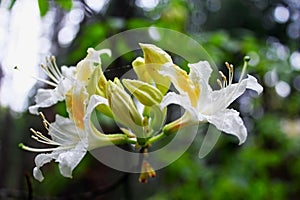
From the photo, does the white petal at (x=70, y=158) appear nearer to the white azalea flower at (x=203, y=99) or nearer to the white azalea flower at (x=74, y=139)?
the white azalea flower at (x=74, y=139)

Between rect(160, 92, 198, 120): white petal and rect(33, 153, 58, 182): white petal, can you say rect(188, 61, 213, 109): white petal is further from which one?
rect(33, 153, 58, 182): white petal

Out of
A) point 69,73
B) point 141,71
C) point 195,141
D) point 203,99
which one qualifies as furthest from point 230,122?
point 195,141

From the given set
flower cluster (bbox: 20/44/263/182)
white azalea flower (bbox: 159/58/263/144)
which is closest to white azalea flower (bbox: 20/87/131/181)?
flower cluster (bbox: 20/44/263/182)

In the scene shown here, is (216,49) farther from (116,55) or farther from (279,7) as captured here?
(279,7)

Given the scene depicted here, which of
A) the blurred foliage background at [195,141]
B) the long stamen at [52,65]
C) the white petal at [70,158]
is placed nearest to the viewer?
the white petal at [70,158]

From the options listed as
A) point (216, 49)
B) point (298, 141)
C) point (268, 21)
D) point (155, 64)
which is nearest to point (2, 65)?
point (216, 49)

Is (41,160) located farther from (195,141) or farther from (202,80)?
(195,141)

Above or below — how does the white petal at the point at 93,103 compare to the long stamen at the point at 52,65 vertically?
above

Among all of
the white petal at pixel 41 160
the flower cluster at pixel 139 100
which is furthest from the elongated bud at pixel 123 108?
the white petal at pixel 41 160

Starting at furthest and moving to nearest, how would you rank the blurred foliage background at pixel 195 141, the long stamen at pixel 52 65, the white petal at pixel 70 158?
the blurred foliage background at pixel 195 141
the long stamen at pixel 52 65
the white petal at pixel 70 158
